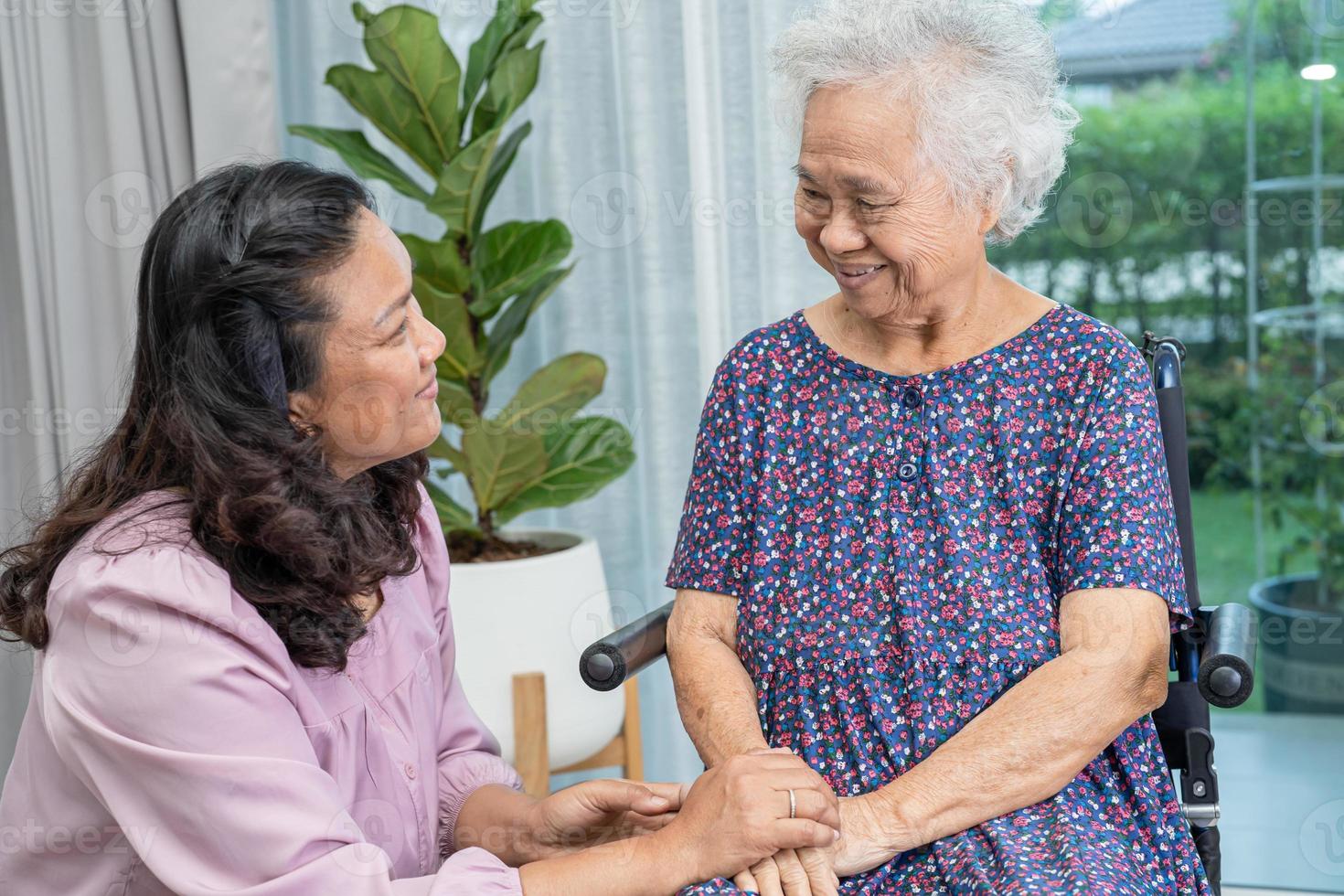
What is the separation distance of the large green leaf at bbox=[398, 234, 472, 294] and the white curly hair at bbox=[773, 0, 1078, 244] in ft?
2.94

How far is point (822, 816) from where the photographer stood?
129 cm

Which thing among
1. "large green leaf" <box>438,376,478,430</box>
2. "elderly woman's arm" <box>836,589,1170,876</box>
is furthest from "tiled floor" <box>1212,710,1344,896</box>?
"large green leaf" <box>438,376,478,430</box>

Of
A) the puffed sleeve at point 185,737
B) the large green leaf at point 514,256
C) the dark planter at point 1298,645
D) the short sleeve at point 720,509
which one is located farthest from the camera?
the dark planter at point 1298,645

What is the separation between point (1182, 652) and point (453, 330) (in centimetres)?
132

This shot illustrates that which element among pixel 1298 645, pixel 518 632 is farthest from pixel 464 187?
pixel 1298 645

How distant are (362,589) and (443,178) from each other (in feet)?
3.47

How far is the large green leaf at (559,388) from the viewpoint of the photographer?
7.45 ft

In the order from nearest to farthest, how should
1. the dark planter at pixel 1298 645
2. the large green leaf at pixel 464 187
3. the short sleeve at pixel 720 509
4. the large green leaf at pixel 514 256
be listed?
the short sleeve at pixel 720 509
the large green leaf at pixel 464 187
the large green leaf at pixel 514 256
the dark planter at pixel 1298 645

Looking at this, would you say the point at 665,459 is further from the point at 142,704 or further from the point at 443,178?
the point at 142,704

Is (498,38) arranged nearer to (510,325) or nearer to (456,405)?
(510,325)

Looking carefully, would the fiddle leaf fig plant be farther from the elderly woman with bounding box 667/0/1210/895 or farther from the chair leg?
the elderly woman with bounding box 667/0/1210/895

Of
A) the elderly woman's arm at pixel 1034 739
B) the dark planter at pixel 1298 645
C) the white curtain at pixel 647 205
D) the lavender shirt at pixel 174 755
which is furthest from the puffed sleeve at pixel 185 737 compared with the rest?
the dark planter at pixel 1298 645

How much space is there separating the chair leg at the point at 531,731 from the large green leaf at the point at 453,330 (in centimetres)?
56

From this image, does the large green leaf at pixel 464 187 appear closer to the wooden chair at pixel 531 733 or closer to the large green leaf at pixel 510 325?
the large green leaf at pixel 510 325
